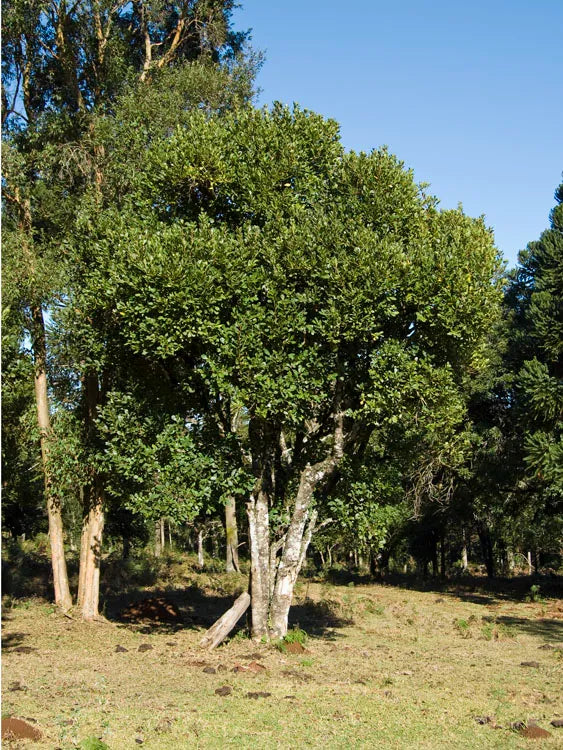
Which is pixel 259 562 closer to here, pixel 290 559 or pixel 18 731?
pixel 290 559

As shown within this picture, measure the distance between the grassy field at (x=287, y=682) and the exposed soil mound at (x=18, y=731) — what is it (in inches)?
4.4

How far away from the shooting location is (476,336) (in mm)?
17672

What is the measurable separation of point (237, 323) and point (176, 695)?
7.79 meters

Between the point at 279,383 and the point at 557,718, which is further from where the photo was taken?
Result: the point at 279,383

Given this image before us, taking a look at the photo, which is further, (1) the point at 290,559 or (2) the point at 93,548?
(2) the point at 93,548

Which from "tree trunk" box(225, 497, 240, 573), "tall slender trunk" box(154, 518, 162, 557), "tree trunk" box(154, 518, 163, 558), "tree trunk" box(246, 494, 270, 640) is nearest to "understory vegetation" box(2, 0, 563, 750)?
"tree trunk" box(246, 494, 270, 640)

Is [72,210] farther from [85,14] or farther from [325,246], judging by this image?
[325,246]

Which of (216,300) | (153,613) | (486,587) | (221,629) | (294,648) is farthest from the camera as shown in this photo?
(486,587)

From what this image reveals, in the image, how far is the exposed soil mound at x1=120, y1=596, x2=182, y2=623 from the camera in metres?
22.8

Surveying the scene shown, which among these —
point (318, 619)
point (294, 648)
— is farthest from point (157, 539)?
point (294, 648)

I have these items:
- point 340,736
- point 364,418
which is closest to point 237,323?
point 364,418

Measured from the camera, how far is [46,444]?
21.6 m

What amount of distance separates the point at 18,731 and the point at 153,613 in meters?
14.5

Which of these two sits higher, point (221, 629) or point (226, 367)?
point (226, 367)
